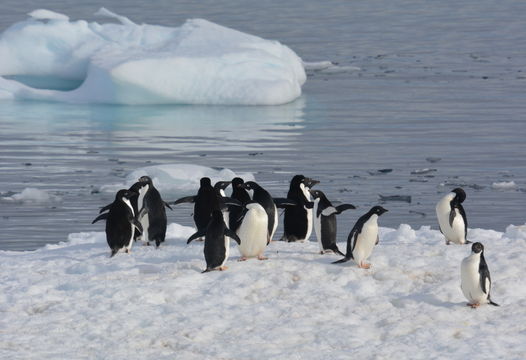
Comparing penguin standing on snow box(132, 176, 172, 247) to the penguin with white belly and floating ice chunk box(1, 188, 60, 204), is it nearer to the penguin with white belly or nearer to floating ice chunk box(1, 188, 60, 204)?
the penguin with white belly

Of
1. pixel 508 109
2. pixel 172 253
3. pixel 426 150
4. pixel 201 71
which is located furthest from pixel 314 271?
pixel 508 109

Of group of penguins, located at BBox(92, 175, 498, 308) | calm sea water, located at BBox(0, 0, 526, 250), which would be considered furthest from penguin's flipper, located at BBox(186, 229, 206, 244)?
calm sea water, located at BBox(0, 0, 526, 250)

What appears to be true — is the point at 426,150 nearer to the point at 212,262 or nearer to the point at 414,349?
the point at 212,262

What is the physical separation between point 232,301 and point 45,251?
305cm

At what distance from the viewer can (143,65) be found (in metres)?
22.6

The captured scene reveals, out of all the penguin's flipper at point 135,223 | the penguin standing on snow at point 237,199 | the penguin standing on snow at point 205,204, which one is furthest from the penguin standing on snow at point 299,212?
the penguin's flipper at point 135,223

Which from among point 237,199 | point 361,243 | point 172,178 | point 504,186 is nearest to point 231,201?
point 237,199

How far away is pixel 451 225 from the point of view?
9836 mm

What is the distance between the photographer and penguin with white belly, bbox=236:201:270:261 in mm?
9164

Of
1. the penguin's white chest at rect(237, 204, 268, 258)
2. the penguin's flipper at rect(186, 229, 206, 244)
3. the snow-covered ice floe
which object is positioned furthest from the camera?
the snow-covered ice floe

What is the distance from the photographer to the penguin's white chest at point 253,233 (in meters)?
9.16

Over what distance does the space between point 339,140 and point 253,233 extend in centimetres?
1152

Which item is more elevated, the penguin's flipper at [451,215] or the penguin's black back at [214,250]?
the penguin's flipper at [451,215]

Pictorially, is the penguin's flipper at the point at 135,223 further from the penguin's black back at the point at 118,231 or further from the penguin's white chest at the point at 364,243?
the penguin's white chest at the point at 364,243
